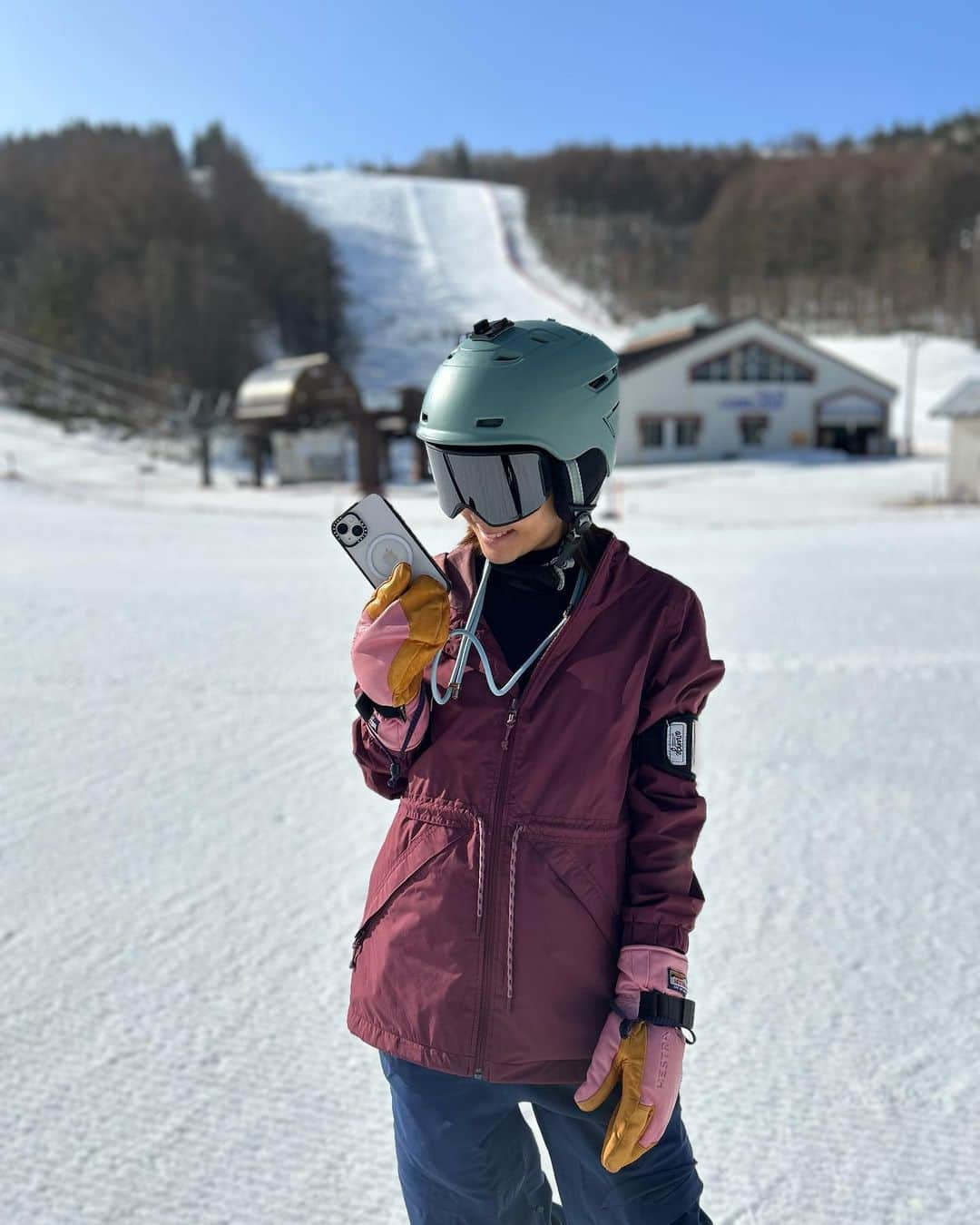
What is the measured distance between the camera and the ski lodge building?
35.1m

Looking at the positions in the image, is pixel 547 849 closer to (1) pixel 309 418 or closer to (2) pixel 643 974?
(2) pixel 643 974

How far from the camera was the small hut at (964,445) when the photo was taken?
22.5m

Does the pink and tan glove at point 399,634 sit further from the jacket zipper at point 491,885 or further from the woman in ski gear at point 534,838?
the jacket zipper at point 491,885

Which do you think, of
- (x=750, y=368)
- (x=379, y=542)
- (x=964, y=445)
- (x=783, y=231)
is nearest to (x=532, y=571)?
(x=379, y=542)

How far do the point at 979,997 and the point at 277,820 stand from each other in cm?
249

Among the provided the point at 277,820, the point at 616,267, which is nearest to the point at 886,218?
the point at 616,267

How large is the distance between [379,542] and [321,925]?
76.9 inches

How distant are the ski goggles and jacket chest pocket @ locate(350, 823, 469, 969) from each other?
0.47 m

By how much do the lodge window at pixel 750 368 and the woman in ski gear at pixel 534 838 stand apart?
36.1 m

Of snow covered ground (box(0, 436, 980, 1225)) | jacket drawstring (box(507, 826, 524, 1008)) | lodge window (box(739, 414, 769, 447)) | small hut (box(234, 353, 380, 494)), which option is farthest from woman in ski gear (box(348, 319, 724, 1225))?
lodge window (box(739, 414, 769, 447))

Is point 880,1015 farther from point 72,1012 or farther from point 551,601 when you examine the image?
point 72,1012

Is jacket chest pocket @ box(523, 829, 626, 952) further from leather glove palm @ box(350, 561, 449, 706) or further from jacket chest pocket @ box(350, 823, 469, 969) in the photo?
leather glove palm @ box(350, 561, 449, 706)

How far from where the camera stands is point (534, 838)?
1.36 meters

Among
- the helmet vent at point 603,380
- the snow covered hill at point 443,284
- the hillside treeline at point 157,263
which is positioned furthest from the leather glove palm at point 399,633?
the hillside treeline at point 157,263
